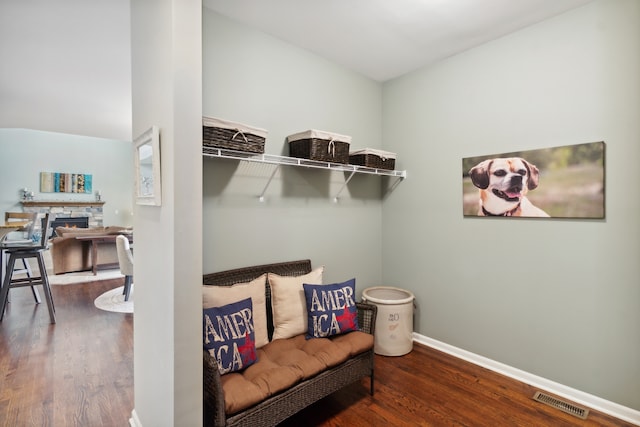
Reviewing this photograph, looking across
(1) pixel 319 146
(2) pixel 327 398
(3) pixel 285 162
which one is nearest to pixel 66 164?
(3) pixel 285 162

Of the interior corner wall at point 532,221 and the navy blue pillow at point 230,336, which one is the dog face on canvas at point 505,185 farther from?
the navy blue pillow at point 230,336

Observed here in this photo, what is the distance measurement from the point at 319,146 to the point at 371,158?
61 cm

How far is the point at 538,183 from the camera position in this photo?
91.6 inches

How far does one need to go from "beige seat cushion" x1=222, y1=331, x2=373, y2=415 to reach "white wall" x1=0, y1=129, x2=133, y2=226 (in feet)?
26.0

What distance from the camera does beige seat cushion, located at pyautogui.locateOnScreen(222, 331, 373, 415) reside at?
62.1 inches

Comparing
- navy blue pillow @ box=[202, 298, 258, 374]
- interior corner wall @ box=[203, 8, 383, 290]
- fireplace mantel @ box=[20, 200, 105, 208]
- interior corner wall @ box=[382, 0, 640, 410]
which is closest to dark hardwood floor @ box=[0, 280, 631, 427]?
interior corner wall @ box=[382, 0, 640, 410]

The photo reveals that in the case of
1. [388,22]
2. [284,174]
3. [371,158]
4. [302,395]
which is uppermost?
[388,22]

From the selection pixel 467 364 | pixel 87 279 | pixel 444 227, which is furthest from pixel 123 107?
pixel 467 364

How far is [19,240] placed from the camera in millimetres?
3779

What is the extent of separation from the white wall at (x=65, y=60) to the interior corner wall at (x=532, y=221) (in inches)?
100

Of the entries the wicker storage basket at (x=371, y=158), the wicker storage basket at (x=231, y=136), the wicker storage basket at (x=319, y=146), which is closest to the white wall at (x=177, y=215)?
the wicker storage basket at (x=231, y=136)

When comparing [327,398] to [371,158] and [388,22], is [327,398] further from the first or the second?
[388,22]

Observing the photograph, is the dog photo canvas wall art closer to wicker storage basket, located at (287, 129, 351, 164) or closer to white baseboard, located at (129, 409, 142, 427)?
wicker storage basket, located at (287, 129, 351, 164)

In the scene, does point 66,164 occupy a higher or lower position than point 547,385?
higher
